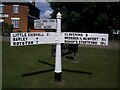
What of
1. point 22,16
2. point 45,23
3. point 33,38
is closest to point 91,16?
point 22,16

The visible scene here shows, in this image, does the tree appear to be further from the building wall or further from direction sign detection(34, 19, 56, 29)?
direction sign detection(34, 19, 56, 29)

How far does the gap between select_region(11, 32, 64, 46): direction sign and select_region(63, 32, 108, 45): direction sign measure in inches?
11.2

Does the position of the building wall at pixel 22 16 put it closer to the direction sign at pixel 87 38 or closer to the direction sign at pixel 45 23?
the direction sign at pixel 45 23

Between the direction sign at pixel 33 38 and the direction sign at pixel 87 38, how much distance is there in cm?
28

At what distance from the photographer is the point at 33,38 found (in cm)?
959

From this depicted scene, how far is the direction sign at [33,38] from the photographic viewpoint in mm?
9289

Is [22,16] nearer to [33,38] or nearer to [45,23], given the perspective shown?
[45,23]

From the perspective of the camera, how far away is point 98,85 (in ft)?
30.3

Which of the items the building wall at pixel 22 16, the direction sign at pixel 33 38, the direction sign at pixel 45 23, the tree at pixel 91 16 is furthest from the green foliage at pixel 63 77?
the building wall at pixel 22 16

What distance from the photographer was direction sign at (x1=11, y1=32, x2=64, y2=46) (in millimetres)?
9289

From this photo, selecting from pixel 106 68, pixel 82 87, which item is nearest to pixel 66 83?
pixel 82 87

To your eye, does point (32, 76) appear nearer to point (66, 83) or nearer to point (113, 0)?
point (66, 83)

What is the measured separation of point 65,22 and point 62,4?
13.1 feet

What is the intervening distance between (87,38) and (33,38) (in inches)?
66.7
